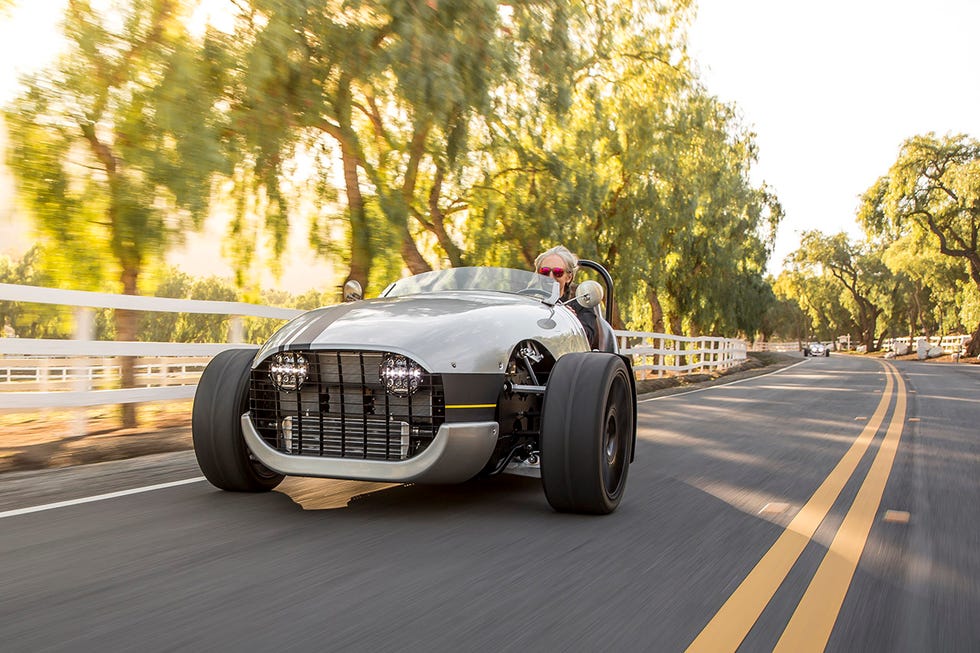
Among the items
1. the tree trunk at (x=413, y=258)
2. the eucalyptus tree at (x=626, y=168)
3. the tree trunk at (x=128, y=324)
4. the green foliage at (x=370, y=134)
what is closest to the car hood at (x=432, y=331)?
the green foliage at (x=370, y=134)

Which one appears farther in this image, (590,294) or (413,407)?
(590,294)

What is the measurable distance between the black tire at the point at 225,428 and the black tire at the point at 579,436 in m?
1.69

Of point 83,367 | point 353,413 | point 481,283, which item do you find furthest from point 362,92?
point 353,413

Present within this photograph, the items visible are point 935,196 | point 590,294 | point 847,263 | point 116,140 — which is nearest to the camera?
point 590,294

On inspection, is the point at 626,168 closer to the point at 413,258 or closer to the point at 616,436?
the point at 413,258

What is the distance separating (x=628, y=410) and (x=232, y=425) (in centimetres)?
234

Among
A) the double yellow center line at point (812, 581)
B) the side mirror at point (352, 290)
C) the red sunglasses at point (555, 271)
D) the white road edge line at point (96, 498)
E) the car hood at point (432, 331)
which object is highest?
the red sunglasses at point (555, 271)

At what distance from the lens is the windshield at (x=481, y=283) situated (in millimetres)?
6523

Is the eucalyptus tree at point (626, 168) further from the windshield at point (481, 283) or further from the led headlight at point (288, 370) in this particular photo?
the led headlight at point (288, 370)

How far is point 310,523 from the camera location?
450 centimetres

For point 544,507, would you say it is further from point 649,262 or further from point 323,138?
point 649,262

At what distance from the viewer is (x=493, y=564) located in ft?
12.5

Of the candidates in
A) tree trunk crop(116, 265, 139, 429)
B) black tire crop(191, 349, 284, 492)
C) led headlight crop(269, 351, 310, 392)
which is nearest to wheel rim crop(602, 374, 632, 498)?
led headlight crop(269, 351, 310, 392)

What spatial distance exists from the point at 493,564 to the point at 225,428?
1.97 m
